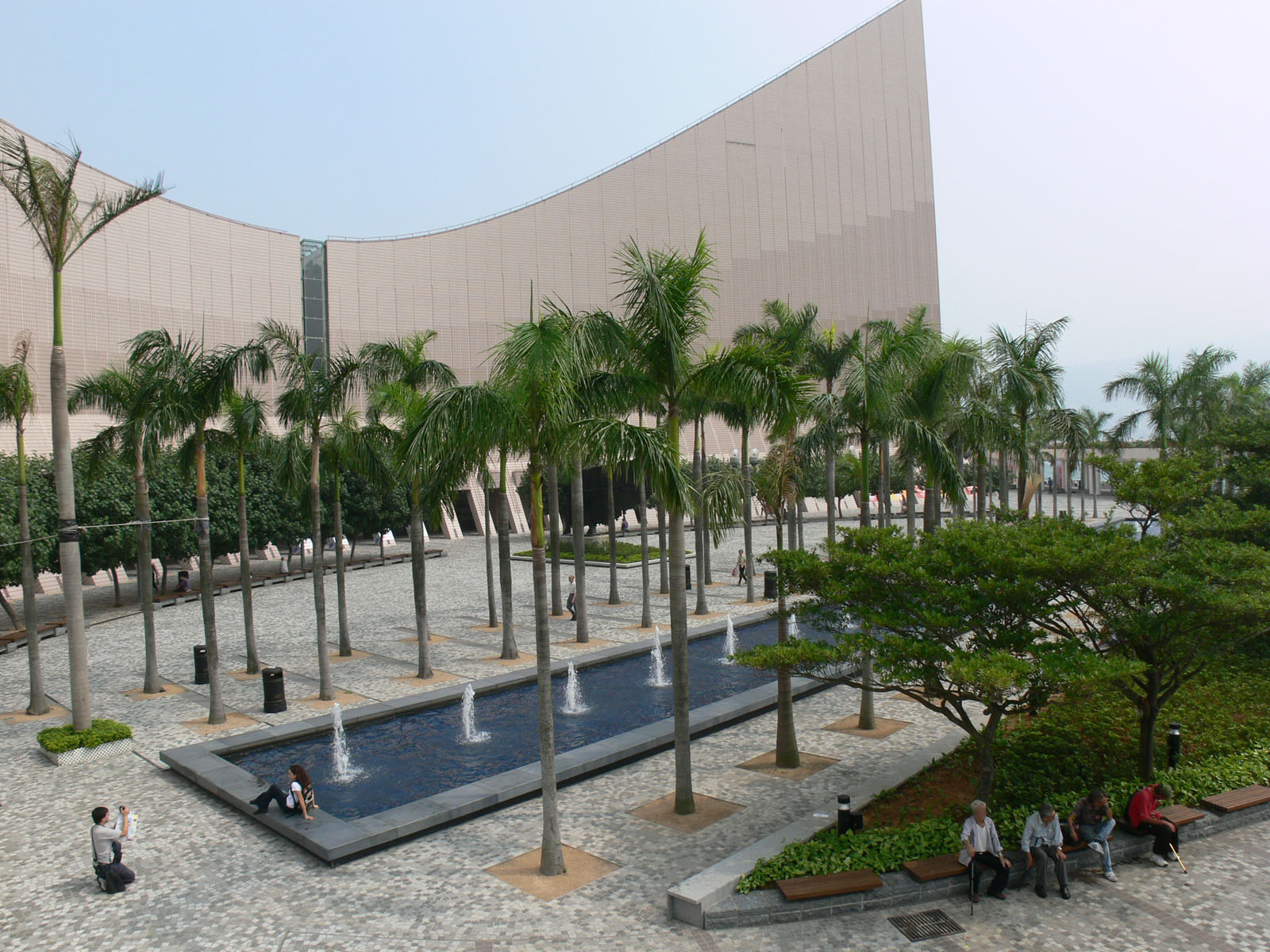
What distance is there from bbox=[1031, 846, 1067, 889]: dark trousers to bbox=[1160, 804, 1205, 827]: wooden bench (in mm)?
1732

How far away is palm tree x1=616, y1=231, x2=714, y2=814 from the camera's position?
970 cm

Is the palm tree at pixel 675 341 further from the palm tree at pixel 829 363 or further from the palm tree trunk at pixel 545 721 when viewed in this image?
the palm tree at pixel 829 363

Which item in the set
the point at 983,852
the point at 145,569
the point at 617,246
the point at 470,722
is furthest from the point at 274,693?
the point at 617,246

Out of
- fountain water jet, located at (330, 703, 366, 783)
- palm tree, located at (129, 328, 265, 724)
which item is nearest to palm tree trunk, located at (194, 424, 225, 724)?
palm tree, located at (129, 328, 265, 724)

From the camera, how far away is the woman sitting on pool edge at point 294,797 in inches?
380

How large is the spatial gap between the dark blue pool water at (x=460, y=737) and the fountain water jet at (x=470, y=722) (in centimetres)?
11

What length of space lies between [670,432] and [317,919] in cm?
577

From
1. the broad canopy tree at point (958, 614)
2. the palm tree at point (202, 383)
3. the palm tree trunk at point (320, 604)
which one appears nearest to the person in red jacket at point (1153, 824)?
the broad canopy tree at point (958, 614)

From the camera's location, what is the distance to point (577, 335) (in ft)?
30.1

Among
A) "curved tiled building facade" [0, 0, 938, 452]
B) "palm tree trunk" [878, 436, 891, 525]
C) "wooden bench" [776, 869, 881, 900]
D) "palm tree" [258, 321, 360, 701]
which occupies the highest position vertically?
"curved tiled building facade" [0, 0, 938, 452]

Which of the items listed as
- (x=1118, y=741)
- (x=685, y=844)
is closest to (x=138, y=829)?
(x=685, y=844)

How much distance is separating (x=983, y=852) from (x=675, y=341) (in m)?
5.79

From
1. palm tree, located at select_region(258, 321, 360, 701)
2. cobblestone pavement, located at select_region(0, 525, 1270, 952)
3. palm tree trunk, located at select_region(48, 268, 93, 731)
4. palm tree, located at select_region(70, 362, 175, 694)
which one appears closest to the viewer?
cobblestone pavement, located at select_region(0, 525, 1270, 952)

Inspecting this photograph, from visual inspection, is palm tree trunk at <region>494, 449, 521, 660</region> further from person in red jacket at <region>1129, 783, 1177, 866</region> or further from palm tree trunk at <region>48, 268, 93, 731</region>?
person in red jacket at <region>1129, 783, 1177, 866</region>
